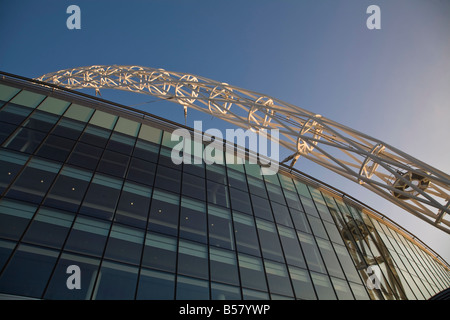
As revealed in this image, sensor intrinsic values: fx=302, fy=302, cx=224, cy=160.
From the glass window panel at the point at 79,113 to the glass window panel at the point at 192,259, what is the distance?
11.4m

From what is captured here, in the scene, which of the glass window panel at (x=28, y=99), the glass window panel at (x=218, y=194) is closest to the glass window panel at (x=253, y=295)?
the glass window panel at (x=218, y=194)

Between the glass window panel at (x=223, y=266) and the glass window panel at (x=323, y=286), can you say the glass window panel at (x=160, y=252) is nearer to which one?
the glass window panel at (x=223, y=266)

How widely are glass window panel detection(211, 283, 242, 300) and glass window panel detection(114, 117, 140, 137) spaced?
12.0m

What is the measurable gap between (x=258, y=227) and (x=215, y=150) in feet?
23.9

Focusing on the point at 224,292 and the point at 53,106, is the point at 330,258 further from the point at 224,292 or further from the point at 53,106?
the point at 53,106

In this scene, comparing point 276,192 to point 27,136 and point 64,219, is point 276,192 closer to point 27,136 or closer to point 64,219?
point 64,219

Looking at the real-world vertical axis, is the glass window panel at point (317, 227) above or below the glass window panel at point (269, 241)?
above

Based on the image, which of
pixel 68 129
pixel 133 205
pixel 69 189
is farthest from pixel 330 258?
pixel 68 129

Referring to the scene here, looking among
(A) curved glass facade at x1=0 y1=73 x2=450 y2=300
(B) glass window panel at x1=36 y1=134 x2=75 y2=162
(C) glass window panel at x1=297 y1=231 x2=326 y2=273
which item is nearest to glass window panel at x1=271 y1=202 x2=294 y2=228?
(A) curved glass facade at x1=0 y1=73 x2=450 y2=300

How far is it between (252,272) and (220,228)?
3.05 meters

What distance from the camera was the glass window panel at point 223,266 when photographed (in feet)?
48.9

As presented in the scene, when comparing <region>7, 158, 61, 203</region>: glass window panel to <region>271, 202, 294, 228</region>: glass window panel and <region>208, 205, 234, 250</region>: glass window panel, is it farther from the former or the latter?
<region>271, 202, 294, 228</region>: glass window panel

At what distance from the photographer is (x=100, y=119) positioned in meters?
21.2

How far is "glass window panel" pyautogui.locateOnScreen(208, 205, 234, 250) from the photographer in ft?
54.9
